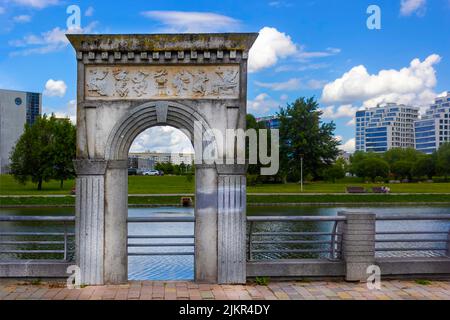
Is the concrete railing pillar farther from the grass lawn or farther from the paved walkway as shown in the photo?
the grass lawn

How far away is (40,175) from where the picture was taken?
50.4 m

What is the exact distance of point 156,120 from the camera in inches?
356

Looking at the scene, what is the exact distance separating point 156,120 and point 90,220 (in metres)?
2.18

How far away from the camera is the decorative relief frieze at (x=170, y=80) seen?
8945 millimetres

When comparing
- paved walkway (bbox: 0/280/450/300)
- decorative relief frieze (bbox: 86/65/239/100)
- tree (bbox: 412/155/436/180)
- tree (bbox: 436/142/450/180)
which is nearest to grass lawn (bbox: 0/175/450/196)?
tree (bbox: 436/142/450/180)

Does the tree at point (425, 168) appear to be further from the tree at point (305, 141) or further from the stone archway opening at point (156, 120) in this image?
the stone archway opening at point (156, 120)

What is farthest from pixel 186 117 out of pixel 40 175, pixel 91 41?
pixel 40 175

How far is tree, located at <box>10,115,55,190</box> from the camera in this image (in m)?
50.3

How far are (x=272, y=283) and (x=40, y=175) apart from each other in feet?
151

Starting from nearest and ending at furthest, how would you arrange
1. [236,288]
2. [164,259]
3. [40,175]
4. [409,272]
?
[236,288]
[409,272]
[164,259]
[40,175]

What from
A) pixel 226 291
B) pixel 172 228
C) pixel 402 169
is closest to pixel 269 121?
pixel 402 169

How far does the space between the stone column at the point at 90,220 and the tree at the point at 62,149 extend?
138 ft

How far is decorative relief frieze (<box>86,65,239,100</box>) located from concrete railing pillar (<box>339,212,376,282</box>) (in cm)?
331

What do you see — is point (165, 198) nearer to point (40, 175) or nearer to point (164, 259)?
point (40, 175)
